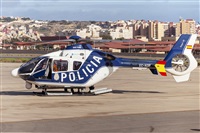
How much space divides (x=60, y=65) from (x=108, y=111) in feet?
20.0

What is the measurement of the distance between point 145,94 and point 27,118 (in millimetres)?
9424

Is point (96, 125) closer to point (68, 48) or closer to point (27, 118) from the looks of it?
point (27, 118)

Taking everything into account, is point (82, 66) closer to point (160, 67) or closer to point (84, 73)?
point (84, 73)

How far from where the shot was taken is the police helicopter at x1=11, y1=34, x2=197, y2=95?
25.2m

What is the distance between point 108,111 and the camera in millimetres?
19797

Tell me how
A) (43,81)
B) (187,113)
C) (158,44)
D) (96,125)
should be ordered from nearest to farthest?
(96,125) < (187,113) < (43,81) < (158,44)

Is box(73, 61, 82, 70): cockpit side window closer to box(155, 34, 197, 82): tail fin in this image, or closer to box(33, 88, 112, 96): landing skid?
box(33, 88, 112, 96): landing skid

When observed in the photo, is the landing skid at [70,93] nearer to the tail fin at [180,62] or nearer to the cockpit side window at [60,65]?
the cockpit side window at [60,65]

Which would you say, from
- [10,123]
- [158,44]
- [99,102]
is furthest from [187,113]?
[158,44]

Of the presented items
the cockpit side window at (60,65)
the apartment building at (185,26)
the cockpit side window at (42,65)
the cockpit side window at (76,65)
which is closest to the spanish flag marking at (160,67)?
the cockpit side window at (76,65)

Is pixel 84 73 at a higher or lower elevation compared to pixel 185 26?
lower

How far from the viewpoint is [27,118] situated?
17859 mm

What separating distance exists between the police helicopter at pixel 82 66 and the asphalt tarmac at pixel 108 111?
2.98 ft

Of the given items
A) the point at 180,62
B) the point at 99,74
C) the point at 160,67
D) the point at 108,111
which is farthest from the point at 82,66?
the point at 108,111
